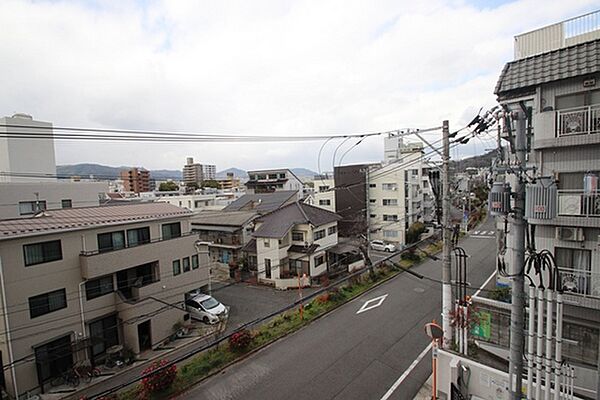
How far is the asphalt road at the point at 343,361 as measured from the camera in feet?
30.9

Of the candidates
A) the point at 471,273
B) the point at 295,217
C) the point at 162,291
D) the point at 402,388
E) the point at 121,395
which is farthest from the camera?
the point at 295,217

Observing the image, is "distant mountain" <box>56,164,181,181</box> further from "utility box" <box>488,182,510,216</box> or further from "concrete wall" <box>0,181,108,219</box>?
"utility box" <box>488,182,510,216</box>

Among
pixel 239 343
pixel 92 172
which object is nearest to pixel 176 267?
pixel 239 343

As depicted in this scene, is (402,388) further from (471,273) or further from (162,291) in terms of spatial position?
(471,273)

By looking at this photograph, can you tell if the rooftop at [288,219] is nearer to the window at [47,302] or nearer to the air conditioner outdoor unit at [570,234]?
the window at [47,302]

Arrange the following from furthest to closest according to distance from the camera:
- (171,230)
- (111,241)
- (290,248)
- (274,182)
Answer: (274,182) < (290,248) < (171,230) < (111,241)

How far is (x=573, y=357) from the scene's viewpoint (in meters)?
8.79

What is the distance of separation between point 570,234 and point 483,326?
3.96 m

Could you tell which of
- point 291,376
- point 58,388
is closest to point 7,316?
point 58,388

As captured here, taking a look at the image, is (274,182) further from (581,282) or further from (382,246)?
(581,282)

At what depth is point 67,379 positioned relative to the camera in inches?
472

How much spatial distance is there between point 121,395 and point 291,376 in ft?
18.3

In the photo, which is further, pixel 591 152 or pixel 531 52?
pixel 531 52

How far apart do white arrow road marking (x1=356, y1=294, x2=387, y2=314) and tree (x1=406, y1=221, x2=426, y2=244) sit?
1582 centimetres
